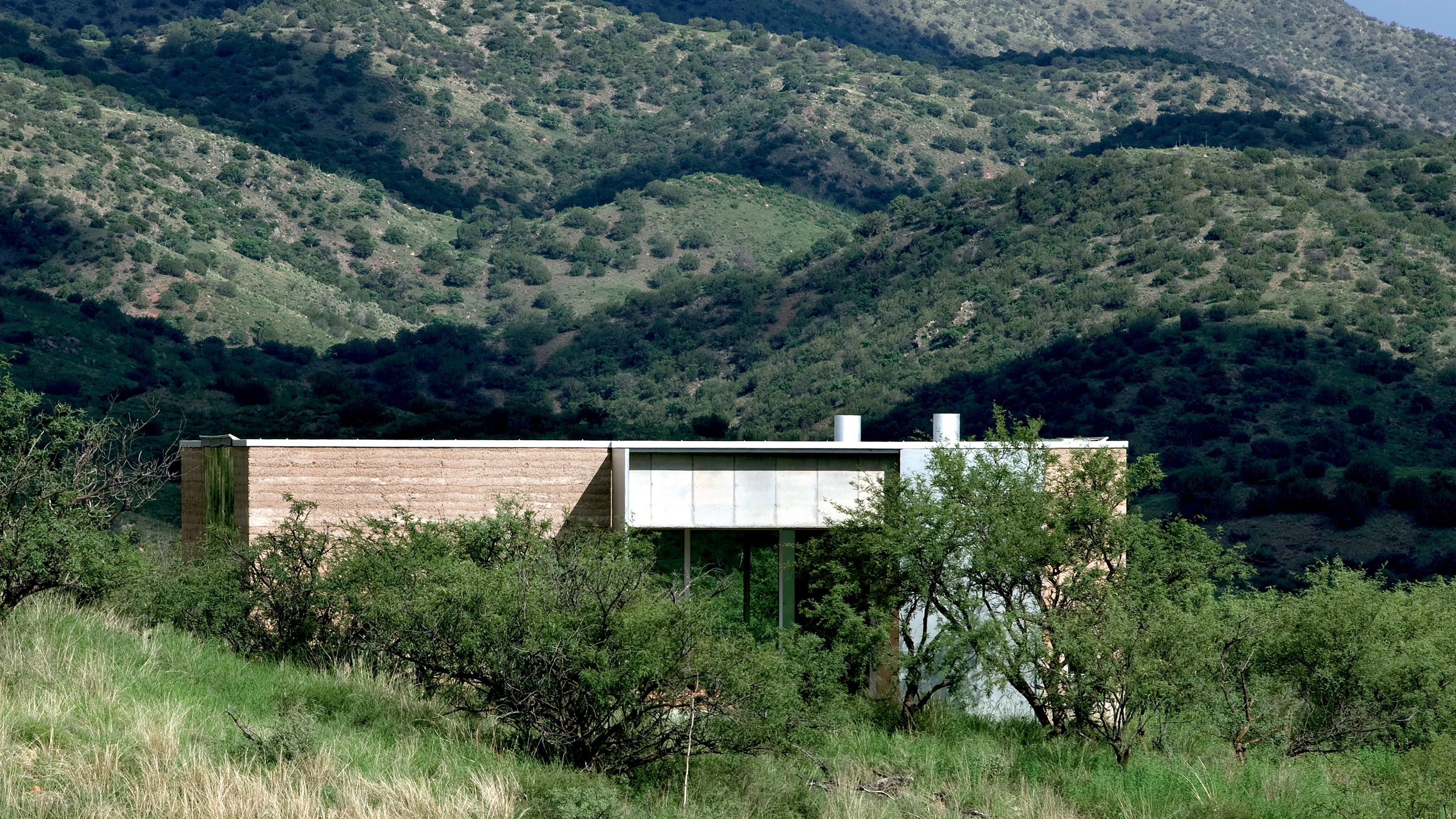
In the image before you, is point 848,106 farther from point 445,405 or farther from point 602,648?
point 602,648

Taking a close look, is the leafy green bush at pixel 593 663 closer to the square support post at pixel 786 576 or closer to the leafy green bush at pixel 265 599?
the leafy green bush at pixel 265 599

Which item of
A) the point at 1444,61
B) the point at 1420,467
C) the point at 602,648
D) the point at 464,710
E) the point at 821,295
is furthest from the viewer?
the point at 1444,61

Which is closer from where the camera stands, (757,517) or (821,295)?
(757,517)

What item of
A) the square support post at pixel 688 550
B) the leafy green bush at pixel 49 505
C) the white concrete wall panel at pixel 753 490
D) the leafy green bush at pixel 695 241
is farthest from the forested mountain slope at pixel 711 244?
the white concrete wall panel at pixel 753 490

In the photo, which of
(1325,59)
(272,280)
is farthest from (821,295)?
(1325,59)

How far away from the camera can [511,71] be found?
140125 mm

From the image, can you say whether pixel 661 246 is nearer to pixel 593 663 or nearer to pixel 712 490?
pixel 712 490

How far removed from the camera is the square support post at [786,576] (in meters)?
22.6

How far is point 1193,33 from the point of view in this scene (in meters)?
190

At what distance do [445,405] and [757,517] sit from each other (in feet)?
172

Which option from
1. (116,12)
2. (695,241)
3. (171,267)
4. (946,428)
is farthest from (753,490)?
(116,12)

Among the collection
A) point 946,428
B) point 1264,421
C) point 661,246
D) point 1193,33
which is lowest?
point 946,428

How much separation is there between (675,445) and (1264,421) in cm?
4556

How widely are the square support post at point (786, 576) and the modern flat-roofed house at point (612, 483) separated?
0.02m
